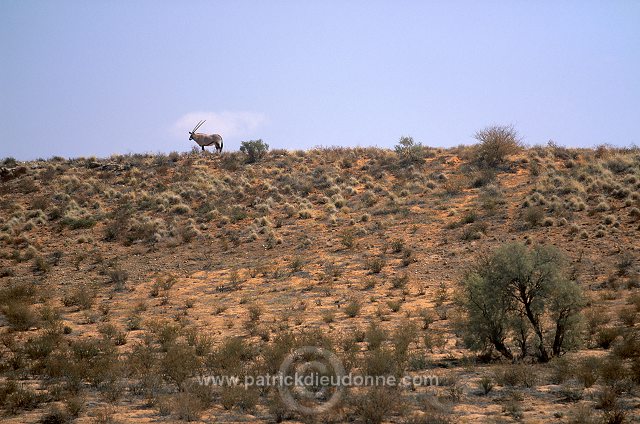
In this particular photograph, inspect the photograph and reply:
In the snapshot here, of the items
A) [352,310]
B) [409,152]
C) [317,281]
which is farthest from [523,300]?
[409,152]

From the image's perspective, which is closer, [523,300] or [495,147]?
[523,300]

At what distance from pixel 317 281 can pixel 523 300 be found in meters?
10.9

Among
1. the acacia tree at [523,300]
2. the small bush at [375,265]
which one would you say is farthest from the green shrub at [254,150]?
the acacia tree at [523,300]

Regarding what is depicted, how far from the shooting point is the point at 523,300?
543 inches

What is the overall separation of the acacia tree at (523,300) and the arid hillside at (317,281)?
0.07m

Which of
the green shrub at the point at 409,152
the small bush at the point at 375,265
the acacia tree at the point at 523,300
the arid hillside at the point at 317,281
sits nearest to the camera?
the arid hillside at the point at 317,281

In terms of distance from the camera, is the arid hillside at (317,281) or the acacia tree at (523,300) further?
the acacia tree at (523,300)

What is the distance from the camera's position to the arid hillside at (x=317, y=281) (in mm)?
11250

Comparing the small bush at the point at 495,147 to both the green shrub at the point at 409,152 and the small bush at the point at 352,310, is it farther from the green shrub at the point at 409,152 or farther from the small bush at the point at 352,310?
the small bush at the point at 352,310

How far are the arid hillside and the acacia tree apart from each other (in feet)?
0.22

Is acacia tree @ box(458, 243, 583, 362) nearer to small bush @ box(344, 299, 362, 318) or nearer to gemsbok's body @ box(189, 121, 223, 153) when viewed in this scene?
small bush @ box(344, 299, 362, 318)

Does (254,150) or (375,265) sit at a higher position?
(254,150)

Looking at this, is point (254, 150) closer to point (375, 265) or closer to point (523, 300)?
point (375, 265)

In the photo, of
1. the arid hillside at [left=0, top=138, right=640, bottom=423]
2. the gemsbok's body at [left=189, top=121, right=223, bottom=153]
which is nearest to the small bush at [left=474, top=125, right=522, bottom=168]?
the arid hillside at [left=0, top=138, right=640, bottom=423]
